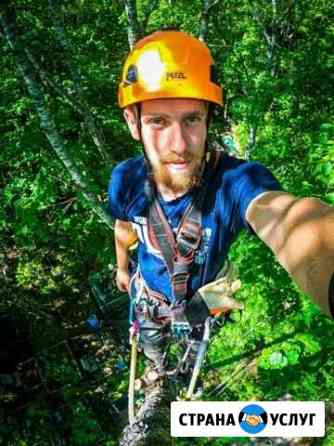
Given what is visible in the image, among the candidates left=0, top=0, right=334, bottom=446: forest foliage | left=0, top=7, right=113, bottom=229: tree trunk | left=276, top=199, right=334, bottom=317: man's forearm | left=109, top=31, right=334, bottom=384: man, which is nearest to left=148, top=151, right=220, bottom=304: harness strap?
left=109, top=31, right=334, bottom=384: man

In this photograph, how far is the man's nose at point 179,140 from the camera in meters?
2.87

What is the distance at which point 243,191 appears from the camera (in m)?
2.66

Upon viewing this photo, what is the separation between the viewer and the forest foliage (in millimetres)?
4762

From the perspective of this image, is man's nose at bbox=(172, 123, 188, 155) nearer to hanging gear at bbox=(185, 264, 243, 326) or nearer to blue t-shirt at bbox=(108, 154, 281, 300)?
blue t-shirt at bbox=(108, 154, 281, 300)

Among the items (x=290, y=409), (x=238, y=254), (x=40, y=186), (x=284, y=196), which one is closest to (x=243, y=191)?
(x=284, y=196)

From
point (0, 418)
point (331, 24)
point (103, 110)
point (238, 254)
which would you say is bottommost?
point (0, 418)

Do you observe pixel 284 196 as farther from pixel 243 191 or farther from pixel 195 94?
pixel 195 94

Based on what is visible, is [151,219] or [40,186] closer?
[151,219]

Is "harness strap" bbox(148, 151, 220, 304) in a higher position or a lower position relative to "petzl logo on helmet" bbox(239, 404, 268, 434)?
higher

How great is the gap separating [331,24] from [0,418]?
50.5 ft

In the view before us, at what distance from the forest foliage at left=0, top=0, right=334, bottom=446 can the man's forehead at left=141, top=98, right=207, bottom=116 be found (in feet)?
5.62

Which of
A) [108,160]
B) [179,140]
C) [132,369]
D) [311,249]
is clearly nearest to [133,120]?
[179,140]

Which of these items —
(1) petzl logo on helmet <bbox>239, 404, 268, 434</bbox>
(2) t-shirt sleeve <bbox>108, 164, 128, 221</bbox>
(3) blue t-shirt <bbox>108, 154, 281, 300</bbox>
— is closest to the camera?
(3) blue t-shirt <bbox>108, 154, 281, 300</bbox>

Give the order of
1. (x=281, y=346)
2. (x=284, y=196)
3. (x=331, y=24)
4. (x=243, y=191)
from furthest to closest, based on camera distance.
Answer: (x=331, y=24) → (x=281, y=346) → (x=243, y=191) → (x=284, y=196)
